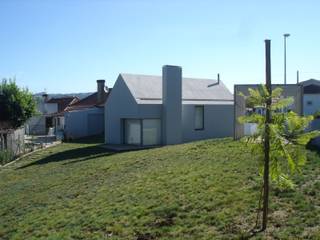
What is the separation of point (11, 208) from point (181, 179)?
5.63 metres

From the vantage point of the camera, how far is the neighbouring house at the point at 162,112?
103 ft

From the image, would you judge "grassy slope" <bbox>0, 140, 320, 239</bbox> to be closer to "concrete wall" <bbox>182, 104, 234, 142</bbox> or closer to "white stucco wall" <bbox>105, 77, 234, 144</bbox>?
"white stucco wall" <bbox>105, 77, 234, 144</bbox>

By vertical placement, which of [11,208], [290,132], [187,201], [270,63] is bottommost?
[11,208]

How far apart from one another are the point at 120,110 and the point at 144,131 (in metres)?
2.71

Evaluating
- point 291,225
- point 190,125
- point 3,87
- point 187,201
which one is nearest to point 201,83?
point 190,125

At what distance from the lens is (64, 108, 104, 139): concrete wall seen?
→ 142ft

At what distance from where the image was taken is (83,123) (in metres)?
44.1

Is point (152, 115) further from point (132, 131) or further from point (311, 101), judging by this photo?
point (311, 101)

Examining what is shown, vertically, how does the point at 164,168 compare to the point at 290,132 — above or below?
below

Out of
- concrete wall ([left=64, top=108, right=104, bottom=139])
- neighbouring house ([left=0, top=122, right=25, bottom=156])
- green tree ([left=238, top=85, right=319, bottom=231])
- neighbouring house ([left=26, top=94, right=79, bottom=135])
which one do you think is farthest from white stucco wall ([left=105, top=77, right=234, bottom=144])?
green tree ([left=238, top=85, right=319, bottom=231])

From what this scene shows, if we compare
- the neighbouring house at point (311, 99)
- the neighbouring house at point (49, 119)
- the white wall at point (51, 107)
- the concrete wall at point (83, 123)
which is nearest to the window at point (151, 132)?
the concrete wall at point (83, 123)

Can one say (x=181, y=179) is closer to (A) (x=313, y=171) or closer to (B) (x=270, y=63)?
(A) (x=313, y=171)

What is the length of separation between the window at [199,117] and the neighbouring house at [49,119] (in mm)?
15720

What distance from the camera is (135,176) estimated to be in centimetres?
1606
